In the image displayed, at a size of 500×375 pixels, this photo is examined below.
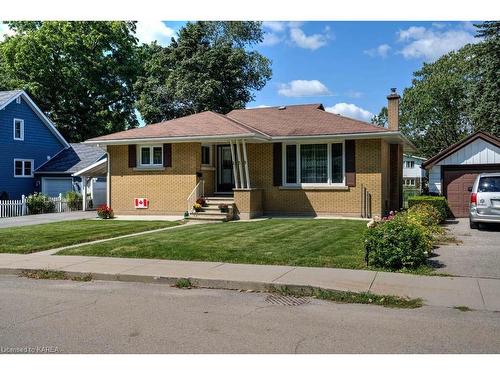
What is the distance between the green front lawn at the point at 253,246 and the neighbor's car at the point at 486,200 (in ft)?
11.6

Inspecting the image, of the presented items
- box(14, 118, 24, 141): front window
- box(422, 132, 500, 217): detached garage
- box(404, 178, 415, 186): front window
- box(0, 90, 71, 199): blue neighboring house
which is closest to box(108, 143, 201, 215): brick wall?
box(422, 132, 500, 217): detached garage

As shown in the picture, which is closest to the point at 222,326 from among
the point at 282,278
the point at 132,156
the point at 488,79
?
the point at 282,278

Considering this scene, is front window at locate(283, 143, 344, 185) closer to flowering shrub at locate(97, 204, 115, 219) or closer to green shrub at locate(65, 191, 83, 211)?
flowering shrub at locate(97, 204, 115, 219)

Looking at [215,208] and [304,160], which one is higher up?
[304,160]

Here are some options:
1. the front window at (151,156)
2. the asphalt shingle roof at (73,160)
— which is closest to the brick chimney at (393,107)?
the front window at (151,156)

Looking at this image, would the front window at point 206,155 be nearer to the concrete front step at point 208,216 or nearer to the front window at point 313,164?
the concrete front step at point 208,216

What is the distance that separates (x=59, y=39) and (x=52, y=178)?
1568 cm

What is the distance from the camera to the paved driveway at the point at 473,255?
334 inches

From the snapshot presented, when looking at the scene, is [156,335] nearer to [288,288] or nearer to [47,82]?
[288,288]

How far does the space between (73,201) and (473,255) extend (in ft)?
74.1

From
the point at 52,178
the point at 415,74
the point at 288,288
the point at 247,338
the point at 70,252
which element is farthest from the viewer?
the point at 415,74

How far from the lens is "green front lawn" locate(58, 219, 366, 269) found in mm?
9421

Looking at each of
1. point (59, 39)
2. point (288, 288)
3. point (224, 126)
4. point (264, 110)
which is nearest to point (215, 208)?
point (224, 126)

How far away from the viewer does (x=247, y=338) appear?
506cm
